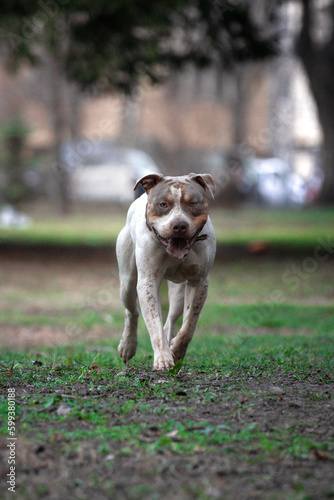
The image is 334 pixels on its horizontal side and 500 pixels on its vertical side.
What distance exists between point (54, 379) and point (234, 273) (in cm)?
1218

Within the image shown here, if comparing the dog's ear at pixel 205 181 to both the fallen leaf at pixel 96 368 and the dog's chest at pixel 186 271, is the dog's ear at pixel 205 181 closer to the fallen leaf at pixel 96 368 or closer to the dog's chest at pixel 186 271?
the dog's chest at pixel 186 271

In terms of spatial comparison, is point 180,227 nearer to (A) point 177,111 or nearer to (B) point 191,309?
(B) point 191,309

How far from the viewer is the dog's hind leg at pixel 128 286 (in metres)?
6.43

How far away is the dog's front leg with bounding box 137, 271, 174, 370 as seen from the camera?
5648 millimetres

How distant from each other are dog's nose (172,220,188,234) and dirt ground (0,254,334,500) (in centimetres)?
106

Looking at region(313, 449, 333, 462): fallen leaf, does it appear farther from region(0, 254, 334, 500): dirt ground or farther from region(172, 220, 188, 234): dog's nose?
region(172, 220, 188, 234): dog's nose

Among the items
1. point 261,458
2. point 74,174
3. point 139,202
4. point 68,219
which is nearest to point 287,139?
point 74,174

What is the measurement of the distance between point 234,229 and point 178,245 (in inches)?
707

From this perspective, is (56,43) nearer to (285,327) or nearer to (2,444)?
(285,327)

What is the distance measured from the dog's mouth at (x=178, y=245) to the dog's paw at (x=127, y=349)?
1.66 metres

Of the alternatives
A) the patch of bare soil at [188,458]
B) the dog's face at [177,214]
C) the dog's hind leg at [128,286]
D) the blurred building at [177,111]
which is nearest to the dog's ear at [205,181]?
the dog's face at [177,214]

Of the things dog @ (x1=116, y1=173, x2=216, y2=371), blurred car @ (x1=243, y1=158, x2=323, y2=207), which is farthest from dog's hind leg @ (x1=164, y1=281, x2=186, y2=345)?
blurred car @ (x1=243, y1=158, x2=323, y2=207)

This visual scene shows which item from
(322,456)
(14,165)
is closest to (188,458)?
(322,456)

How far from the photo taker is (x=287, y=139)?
39312 mm
